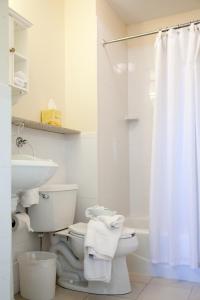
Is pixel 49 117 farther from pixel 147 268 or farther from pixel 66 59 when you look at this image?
pixel 147 268

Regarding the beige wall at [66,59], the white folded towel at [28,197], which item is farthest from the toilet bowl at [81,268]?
the beige wall at [66,59]

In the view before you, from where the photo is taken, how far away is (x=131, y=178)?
3.26m

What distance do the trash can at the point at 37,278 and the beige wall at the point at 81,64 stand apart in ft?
3.82

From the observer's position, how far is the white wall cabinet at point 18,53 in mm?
1935

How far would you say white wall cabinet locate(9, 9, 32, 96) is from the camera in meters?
1.93

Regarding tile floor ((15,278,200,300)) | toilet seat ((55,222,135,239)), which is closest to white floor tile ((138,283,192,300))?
tile floor ((15,278,200,300))

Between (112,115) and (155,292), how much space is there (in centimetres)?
157

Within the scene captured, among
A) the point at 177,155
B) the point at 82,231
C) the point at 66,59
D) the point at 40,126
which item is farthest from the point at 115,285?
the point at 66,59

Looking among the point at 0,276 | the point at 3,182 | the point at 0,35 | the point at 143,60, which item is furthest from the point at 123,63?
the point at 0,276

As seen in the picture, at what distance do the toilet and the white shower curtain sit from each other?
0.35 meters

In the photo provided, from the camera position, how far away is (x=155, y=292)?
2.11 m

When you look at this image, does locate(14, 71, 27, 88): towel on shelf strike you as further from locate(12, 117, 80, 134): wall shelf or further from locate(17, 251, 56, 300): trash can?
locate(17, 251, 56, 300): trash can

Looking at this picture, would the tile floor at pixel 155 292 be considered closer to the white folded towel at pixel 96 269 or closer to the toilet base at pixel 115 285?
the toilet base at pixel 115 285

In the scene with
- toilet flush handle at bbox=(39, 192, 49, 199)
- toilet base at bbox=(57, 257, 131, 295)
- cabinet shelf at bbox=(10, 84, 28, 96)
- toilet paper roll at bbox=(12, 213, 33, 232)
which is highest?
cabinet shelf at bbox=(10, 84, 28, 96)
